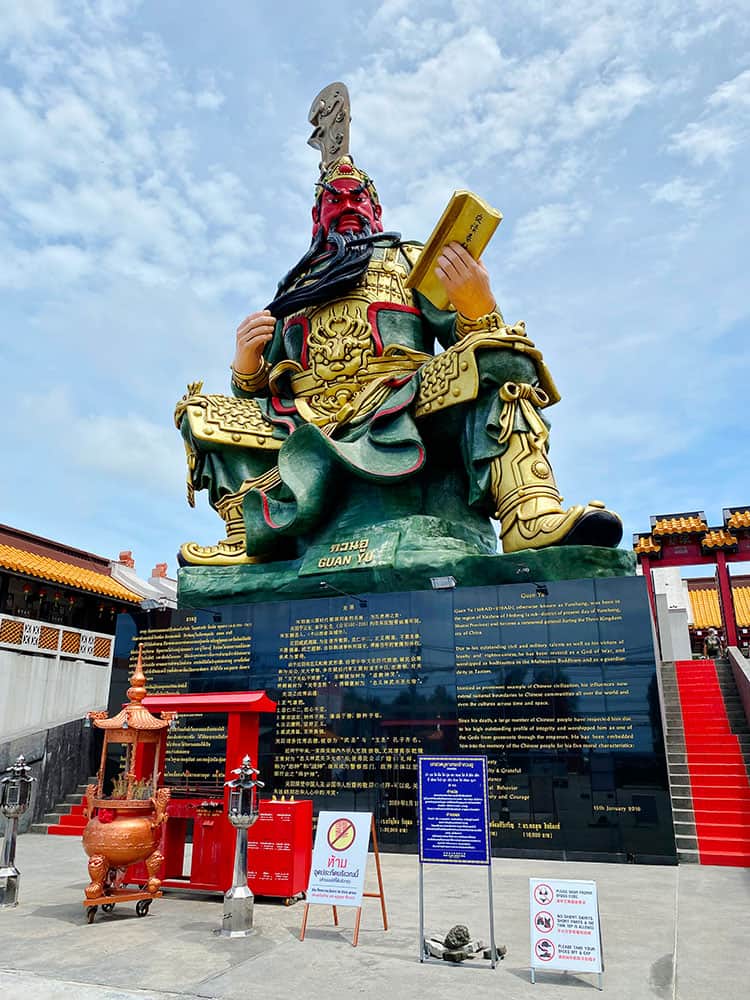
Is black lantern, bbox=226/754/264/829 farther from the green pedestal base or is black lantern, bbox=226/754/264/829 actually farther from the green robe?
the green robe

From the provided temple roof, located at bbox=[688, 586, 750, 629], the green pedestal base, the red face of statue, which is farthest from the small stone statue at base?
temple roof, located at bbox=[688, 586, 750, 629]

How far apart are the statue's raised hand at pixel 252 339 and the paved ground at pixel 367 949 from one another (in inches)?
305

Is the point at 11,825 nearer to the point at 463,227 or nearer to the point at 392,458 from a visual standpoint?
A: the point at 392,458

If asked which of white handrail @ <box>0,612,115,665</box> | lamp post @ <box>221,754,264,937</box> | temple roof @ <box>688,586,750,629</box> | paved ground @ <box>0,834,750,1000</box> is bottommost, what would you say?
paved ground @ <box>0,834,750,1000</box>

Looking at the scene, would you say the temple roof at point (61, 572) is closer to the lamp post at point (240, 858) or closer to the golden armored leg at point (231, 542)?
the golden armored leg at point (231, 542)

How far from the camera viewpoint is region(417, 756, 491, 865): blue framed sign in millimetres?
4179

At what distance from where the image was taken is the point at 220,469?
11461 mm

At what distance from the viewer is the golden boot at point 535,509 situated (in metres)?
8.34

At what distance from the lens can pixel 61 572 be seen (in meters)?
14.5

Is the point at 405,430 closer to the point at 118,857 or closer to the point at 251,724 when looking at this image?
the point at 251,724

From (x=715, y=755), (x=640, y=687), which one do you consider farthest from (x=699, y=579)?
(x=640, y=687)

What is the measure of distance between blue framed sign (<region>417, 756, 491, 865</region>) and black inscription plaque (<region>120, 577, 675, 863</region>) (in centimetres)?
344

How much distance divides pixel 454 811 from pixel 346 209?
10.5 meters

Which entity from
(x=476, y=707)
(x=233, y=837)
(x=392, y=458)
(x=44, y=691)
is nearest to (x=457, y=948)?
(x=233, y=837)
